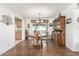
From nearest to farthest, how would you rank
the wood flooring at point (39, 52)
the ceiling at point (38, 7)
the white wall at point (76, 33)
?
1. the ceiling at point (38, 7)
2. the wood flooring at point (39, 52)
3. the white wall at point (76, 33)

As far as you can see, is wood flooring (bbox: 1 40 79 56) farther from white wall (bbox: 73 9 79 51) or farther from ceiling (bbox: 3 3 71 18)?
ceiling (bbox: 3 3 71 18)

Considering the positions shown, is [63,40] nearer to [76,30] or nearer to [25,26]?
[76,30]

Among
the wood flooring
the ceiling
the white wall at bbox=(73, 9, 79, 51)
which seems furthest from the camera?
the white wall at bbox=(73, 9, 79, 51)

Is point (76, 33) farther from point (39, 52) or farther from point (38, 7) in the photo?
point (38, 7)

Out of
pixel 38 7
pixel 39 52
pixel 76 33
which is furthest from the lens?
pixel 38 7

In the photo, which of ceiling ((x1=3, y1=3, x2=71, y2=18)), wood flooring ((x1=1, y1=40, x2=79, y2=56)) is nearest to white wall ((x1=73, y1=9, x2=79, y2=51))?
wood flooring ((x1=1, y1=40, x2=79, y2=56))

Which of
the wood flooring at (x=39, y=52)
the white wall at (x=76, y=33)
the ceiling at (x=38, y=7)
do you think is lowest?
the wood flooring at (x=39, y=52)

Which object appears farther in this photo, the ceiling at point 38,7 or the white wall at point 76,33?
the white wall at point 76,33

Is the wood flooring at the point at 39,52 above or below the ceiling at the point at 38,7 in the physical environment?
below

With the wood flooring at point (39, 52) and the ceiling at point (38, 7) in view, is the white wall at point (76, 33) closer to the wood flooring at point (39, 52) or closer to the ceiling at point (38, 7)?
the wood flooring at point (39, 52)

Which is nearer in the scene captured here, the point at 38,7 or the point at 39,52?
the point at 39,52

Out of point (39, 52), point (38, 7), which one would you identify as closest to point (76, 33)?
point (39, 52)

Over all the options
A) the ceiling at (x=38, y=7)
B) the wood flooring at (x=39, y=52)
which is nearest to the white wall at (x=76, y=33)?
the wood flooring at (x=39, y=52)

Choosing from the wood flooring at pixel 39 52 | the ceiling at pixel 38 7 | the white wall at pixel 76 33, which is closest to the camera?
the ceiling at pixel 38 7
